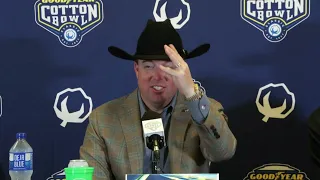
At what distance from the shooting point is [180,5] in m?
2.10

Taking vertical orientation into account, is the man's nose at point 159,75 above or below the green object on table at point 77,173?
above

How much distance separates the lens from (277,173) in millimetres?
2064

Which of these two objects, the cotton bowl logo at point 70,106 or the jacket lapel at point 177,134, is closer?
the jacket lapel at point 177,134

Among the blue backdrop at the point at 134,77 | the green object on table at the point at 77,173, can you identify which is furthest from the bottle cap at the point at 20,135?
the green object on table at the point at 77,173

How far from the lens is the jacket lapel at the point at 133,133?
1.77 metres

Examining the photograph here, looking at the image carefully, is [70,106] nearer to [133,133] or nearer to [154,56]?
[133,133]

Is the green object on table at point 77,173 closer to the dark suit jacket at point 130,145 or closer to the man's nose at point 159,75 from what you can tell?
the dark suit jacket at point 130,145

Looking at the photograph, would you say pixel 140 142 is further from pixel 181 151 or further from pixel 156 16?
pixel 156 16

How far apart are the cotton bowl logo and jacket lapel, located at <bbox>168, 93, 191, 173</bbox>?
49 cm

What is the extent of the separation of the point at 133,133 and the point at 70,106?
464mm

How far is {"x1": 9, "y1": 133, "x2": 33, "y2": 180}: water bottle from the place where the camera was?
1.86 meters

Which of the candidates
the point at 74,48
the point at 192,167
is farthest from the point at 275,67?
the point at 74,48

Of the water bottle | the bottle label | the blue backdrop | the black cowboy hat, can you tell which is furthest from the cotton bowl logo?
the black cowboy hat

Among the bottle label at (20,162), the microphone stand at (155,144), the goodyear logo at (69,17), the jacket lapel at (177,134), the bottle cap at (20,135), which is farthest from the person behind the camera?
the goodyear logo at (69,17)
